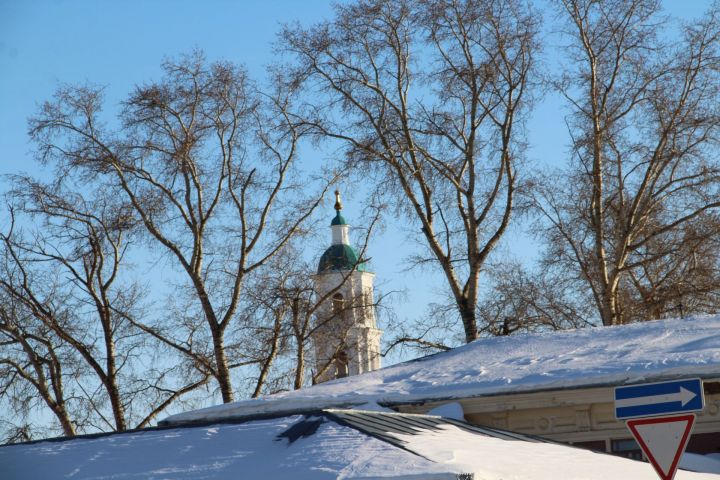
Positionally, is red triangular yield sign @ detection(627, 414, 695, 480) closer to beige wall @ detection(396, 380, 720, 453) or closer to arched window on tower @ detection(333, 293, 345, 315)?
beige wall @ detection(396, 380, 720, 453)

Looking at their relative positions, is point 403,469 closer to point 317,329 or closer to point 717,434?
point 717,434

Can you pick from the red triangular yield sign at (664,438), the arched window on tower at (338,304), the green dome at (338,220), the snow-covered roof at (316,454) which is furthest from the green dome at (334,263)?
the red triangular yield sign at (664,438)

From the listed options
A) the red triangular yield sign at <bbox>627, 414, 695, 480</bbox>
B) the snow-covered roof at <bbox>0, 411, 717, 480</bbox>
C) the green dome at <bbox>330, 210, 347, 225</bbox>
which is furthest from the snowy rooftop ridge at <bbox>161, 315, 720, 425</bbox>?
the green dome at <bbox>330, 210, 347, 225</bbox>

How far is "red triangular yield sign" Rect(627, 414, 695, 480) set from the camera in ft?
30.1

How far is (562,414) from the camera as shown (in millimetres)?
17281

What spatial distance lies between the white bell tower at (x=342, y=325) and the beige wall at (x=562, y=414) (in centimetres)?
1358

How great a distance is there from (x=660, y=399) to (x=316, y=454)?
3597 millimetres

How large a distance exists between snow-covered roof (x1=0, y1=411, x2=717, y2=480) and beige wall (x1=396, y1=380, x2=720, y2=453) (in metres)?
2.49

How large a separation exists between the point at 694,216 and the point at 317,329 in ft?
34.0

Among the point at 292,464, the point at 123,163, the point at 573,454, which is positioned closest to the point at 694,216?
the point at 123,163

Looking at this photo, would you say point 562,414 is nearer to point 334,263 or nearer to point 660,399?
point 660,399

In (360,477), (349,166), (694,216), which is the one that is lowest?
(360,477)

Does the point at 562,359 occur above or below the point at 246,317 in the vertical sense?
below

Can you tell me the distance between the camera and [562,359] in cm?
1819
